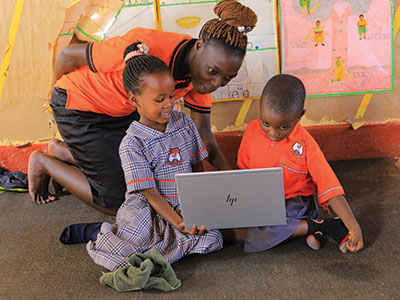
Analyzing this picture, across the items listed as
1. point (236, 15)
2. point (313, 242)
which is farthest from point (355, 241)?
point (236, 15)

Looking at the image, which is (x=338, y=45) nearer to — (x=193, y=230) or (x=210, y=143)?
(x=210, y=143)

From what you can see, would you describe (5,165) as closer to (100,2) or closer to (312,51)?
(100,2)

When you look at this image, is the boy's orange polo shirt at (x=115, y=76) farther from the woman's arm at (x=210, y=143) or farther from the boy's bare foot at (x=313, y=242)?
the boy's bare foot at (x=313, y=242)

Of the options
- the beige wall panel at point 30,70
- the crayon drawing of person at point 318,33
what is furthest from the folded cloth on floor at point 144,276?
the crayon drawing of person at point 318,33

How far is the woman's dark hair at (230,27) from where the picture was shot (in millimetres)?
1479

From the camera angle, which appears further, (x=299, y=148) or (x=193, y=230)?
(x=299, y=148)

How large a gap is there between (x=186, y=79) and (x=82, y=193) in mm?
694

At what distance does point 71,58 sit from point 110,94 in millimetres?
206

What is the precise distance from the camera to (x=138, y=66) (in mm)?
1492

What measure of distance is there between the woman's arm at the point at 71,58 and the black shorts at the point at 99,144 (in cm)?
10

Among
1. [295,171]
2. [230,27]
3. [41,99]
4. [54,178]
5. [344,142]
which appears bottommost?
[344,142]

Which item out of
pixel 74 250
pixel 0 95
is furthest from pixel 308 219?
pixel 0 95

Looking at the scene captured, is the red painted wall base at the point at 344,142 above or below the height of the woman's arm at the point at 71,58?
below

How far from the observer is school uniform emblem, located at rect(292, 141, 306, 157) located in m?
1.57
